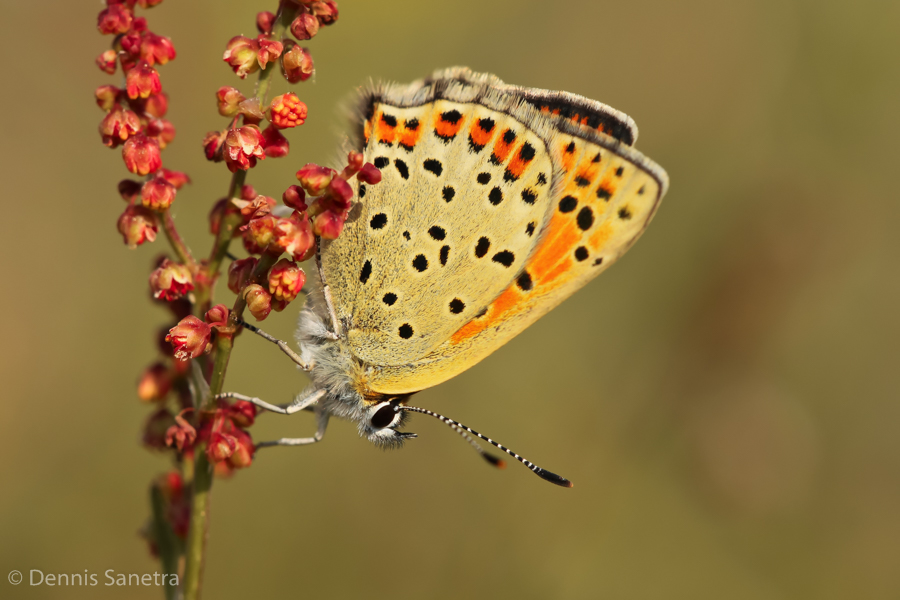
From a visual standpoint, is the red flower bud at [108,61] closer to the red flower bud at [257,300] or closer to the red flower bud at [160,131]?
the red flower bud at [160,131]

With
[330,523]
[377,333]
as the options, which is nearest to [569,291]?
[377,333]

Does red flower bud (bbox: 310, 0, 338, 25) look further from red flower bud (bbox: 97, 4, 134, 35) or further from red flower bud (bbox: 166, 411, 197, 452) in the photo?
red flower bud (bbox: 166, 411, 197, 452)

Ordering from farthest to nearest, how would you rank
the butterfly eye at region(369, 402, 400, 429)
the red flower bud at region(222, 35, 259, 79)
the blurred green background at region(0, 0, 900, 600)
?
1. the blurred green background at region(0, 0, 900, 600)
2. the butterfly eye at region(369, 402, 400, 429)
3. the red flower bud at region(222, 35, 259, 79)

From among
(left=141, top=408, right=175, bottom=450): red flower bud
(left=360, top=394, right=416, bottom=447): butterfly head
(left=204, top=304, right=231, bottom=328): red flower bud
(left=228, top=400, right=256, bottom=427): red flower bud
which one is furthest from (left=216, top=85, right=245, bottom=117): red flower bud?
(left=360, top=394, right=416, bottom=447): butterfly head

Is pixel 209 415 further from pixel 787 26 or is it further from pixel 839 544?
pixel 787 26

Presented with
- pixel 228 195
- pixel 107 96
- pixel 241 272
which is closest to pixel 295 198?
pixel 228 195

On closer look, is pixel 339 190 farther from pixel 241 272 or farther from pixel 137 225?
pixel 137 225
